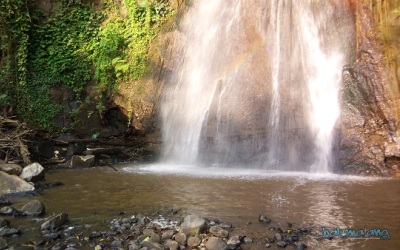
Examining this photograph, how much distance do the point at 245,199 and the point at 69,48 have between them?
33.9 ft

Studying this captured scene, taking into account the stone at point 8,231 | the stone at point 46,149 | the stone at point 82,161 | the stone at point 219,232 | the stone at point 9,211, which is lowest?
the stone at point 8,231

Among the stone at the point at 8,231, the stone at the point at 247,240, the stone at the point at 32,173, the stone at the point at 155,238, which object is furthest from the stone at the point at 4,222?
the stone at the point at 247,240

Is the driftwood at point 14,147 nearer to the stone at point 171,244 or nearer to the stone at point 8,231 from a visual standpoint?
the stone at point 8,231

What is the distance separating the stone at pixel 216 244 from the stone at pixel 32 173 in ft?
17.3

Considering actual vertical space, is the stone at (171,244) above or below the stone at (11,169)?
below

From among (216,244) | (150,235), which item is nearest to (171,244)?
(150,235)

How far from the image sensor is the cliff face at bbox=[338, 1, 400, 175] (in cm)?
923

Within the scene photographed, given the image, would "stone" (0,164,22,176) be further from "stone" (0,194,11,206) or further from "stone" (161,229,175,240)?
"stone" (161,229,175,240)

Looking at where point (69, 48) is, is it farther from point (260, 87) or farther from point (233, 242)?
point (233, 242)

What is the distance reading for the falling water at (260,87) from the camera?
34.4 feet

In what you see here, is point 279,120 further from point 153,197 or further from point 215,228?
point 215,228

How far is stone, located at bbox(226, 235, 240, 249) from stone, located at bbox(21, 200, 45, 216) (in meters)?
3.17

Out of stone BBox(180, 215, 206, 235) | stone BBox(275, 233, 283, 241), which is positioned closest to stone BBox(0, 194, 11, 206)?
stone BBox(180, 215, 206, 235)

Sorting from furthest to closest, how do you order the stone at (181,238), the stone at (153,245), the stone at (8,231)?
the stone at (8,231) → the stone at (181,238) → the stone at (153,245)
